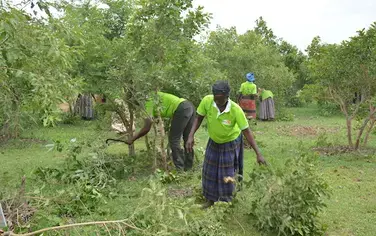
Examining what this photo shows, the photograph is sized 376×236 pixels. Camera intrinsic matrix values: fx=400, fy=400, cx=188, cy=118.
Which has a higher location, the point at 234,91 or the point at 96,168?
the point at 234,91

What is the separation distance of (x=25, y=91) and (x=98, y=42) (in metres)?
2.87

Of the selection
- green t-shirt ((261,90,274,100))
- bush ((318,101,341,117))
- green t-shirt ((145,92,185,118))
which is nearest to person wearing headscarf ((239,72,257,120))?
green t-shirt ((261,90,274,100))

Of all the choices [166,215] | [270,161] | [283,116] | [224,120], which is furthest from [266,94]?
[166,215]

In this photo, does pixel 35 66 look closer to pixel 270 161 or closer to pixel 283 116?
pixel 270 161

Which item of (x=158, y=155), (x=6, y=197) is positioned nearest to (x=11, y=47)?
(x=6, y=197)

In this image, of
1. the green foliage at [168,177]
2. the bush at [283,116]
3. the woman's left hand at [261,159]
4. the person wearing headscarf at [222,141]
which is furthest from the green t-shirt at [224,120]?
the bush at [283,116]

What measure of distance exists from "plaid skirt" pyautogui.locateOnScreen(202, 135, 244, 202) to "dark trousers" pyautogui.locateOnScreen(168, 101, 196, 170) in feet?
4.26

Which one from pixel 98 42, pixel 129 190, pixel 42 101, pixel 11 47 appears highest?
pixel 98 42

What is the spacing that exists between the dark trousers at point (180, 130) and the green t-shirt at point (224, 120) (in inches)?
51.8

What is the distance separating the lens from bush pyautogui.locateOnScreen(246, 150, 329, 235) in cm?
398

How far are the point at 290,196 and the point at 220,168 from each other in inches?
39.6

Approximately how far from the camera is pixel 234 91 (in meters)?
16.7

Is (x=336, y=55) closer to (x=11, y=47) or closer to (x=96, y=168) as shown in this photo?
(x=96, y=168)

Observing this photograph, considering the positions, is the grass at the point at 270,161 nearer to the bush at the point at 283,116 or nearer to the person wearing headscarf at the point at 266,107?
the person wearing headscarf at the point at 266,107
